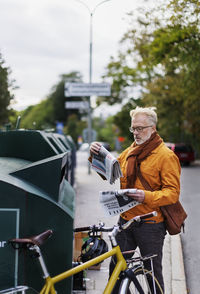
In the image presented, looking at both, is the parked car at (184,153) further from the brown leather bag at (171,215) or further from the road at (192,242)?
the brown leather bag at (171,215)

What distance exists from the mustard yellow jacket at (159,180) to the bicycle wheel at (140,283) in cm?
40

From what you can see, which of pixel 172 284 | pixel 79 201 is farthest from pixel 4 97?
pixel 172 284

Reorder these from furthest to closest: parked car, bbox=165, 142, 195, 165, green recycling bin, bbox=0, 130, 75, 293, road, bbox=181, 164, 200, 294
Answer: parked car, bbox=165, 142, 195, 165
road, bbox=181, 164, 200, 294
green recycling bin, bbox=0, 130, 75, 293

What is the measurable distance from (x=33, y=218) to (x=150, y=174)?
0.91 metres

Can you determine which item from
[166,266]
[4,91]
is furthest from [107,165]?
[4,91]

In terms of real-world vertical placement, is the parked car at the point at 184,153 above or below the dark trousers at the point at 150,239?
above

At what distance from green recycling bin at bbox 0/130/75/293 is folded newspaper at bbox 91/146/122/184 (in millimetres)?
342

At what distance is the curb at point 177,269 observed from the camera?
4.53m

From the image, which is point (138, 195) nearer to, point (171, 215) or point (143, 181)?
point (143, 181)

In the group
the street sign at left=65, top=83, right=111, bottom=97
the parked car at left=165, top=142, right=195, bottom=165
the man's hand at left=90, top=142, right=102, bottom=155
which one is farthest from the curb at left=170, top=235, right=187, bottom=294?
the parked car at left=165, top=142, right=195, bottom=165

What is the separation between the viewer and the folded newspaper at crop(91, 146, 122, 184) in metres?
2.92

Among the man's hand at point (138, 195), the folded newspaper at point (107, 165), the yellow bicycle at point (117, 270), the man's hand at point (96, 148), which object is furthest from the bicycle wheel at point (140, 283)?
the man's hand at point (96, 148)

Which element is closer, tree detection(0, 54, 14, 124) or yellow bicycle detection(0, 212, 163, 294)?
yellow bicycle detection(0, 212, 163, 294)

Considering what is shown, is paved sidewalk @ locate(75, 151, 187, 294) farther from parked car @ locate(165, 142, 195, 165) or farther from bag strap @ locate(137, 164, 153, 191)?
parked car @ locate(165, 142, 195, 165)
